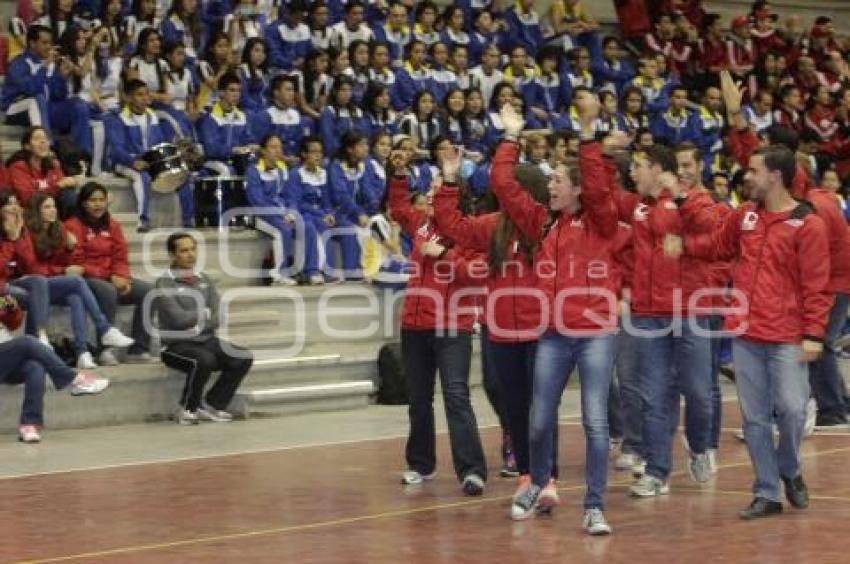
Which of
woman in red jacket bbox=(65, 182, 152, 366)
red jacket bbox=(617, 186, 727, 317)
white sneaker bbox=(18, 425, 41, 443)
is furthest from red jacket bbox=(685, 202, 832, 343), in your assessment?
woman in red jacket bbox=(65, 182, 152, 366)

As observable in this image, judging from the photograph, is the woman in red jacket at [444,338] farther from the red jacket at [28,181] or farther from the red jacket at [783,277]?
the red jacket at [28,181]

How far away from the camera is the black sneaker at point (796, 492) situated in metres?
10.6

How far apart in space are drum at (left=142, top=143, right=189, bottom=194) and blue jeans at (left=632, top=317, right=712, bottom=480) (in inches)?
309

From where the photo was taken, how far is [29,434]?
46.5 ft

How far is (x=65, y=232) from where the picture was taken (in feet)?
51.4

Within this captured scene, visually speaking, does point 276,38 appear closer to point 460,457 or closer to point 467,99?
point 467,99

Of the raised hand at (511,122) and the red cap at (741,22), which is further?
the red cap at (741,22)

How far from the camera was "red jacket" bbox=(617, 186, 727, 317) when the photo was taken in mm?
11141

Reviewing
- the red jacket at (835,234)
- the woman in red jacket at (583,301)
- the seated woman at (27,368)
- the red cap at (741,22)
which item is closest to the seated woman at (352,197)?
the seated woman at (27,368)

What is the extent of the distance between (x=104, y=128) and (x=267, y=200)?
Result: 1.77 meters

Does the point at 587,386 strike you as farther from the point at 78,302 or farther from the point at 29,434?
the point at 78,302

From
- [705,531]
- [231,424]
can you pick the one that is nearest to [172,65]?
[231,424]

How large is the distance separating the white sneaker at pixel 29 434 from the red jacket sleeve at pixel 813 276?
650cm

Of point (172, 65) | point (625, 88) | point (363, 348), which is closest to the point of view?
point (363, 348)
